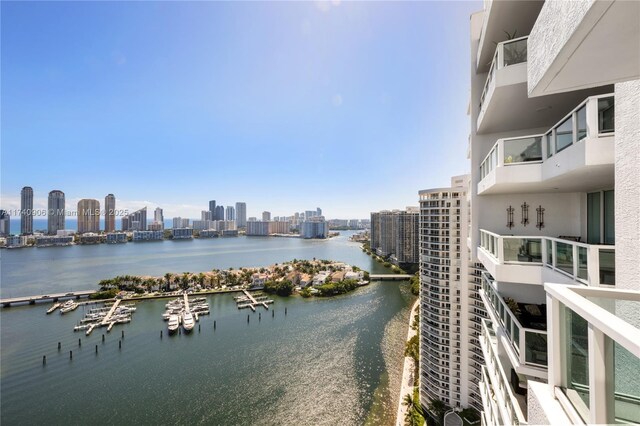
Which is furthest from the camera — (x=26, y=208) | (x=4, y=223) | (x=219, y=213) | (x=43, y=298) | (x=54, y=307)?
(x=219, y=213)

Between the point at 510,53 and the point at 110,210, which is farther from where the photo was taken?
the point at 110,210

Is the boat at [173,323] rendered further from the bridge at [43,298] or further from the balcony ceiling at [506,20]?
the balcony ceiling at [506,20]

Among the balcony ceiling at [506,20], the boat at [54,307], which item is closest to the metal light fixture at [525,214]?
the balcony ceiling at [506,20]

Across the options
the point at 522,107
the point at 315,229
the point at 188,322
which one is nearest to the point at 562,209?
the point at 522,107

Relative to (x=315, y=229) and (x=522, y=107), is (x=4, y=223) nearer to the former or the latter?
(x=315, y=229)

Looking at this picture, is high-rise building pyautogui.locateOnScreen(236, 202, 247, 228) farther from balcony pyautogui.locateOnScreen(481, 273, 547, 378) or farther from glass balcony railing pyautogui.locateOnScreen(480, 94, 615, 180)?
glass balcony railing pyautogui.locateOnScreen(480, 94, 615, 180)

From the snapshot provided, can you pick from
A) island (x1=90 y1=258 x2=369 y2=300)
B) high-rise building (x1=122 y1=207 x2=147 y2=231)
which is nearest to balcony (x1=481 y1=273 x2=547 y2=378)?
island (x1=90 y1=258 x2=369 y2=300)

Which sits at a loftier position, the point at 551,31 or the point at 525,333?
the point at 551,31
